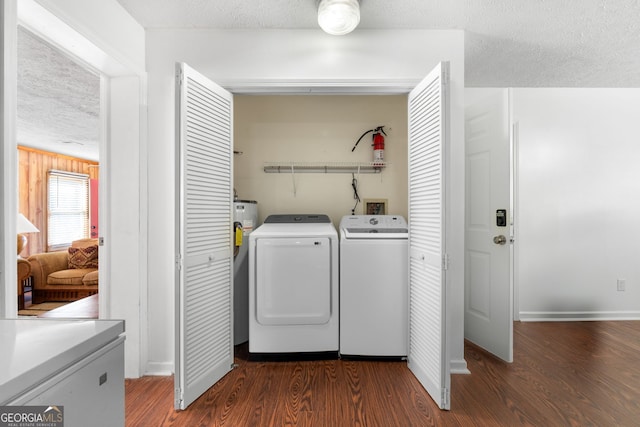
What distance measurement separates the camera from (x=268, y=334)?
7.86 feet

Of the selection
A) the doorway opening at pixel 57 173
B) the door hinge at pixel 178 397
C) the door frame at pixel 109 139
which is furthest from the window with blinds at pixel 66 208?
the door hinge at pixel 178 397

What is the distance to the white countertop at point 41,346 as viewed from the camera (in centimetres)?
59

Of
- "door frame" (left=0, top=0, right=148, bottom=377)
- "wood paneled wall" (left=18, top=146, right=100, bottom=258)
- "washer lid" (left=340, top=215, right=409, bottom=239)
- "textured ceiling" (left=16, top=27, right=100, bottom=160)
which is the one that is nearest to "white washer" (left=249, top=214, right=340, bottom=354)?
"washer lid" (left=340, top=215, right=409, bottom=239)

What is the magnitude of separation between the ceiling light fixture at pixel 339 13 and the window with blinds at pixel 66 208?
6273 mm

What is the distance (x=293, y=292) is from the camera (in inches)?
93.2

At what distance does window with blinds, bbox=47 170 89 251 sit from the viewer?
591 centimetres

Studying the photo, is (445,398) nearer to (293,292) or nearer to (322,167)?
(293,292)

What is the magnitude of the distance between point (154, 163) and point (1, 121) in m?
0.97

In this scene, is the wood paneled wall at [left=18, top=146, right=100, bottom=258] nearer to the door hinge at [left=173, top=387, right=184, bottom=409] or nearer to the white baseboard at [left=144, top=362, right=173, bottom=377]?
the white baseboard at [left=144, top=362, right=173, bottom=377]

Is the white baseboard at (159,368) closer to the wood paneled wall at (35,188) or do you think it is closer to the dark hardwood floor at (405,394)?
the dark hardwood floor at (405,394)

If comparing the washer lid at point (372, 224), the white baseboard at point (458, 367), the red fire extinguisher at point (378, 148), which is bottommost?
the white baseboard at point (458, 367)

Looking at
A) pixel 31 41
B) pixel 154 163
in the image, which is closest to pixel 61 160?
pixel 31 41

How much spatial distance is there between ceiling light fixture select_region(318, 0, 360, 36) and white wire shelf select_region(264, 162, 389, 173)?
142 cm

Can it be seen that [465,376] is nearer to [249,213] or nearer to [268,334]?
[268,334]
